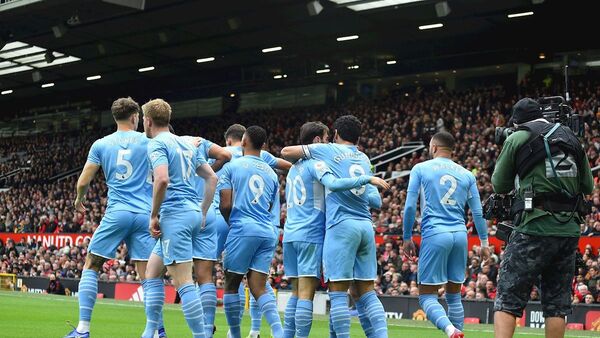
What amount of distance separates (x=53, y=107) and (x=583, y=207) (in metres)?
49.9

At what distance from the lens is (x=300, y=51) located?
4012 cm

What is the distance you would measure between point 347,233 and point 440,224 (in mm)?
2592

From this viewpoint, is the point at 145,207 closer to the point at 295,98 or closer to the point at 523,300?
the point at 523,300

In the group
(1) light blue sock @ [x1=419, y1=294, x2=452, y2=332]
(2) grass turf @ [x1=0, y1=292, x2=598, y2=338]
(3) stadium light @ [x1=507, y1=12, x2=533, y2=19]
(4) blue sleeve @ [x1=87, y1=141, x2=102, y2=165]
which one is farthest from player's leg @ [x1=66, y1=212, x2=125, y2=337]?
(3) stadium light @ [x1=507, y1=12, x2=533, y2=19]

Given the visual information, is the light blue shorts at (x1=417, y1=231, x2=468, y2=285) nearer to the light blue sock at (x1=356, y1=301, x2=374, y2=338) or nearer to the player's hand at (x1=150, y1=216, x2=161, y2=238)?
the light blue sock at (x1=356, y1=301, x2=374, y2=338)

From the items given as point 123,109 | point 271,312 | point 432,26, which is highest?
point 432,26

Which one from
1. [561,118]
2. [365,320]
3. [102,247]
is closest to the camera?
[561,118]

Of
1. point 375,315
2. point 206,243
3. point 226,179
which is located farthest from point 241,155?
point 375,315

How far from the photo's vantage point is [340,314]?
334 inches

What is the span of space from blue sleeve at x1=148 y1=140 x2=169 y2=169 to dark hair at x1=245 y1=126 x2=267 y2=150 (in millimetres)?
1896

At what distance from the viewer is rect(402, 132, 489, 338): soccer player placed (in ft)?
35.3

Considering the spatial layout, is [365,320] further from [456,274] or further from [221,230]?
[221,230]

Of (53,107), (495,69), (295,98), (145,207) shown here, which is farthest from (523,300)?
(53,107)

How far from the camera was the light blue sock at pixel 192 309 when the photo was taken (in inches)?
313
